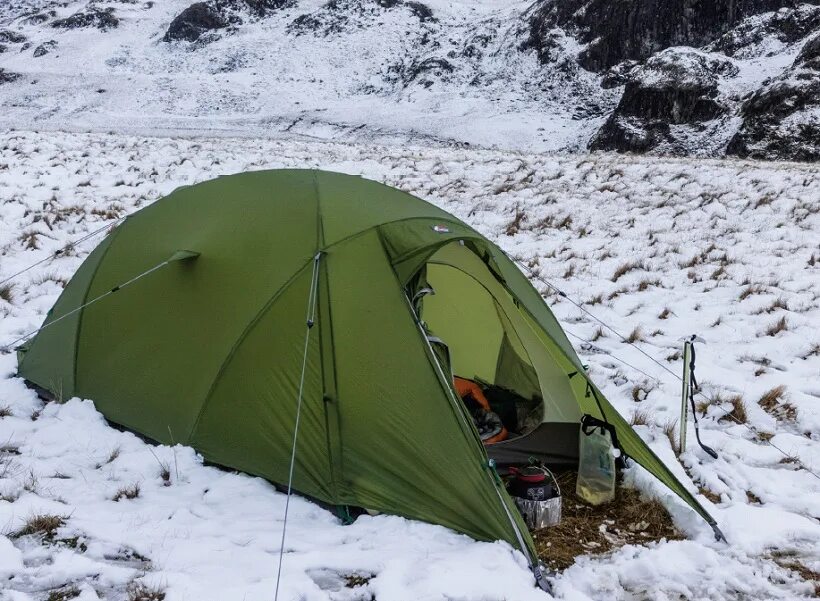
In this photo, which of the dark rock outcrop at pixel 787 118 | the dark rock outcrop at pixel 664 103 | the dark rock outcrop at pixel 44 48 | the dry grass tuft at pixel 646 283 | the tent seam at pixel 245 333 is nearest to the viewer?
the tent seam at pixel 245 333

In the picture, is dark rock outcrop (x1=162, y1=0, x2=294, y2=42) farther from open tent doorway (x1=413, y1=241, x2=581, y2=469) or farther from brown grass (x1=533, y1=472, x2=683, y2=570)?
brown grass (x1=533, y1=472, x2=683, y2=570)

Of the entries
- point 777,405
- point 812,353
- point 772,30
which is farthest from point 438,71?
point 777,405

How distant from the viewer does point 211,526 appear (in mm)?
3447

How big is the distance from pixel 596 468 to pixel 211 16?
Result: 198ft

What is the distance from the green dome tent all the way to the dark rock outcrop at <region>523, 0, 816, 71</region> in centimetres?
4387

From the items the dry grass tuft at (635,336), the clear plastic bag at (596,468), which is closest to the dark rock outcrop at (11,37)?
the dry grass tuft at (635,336)

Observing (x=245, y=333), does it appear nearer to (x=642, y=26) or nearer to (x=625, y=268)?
(x=625, y=268)

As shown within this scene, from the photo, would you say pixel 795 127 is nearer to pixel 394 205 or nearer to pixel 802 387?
pixel 802 387

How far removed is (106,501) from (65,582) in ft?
2.63

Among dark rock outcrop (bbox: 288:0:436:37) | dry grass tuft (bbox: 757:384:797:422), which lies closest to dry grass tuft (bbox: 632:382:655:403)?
→ dry grass tuft (bbox: 757:384:797:422)

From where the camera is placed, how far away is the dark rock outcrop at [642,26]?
137ft

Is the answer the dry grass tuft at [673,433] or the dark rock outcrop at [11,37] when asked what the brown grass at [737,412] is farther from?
the dark rock outcrop at [11,37]

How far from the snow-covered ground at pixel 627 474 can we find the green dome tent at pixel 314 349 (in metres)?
0.19

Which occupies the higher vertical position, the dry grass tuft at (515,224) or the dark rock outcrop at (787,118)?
the dark rock outcrop at (787,118)
